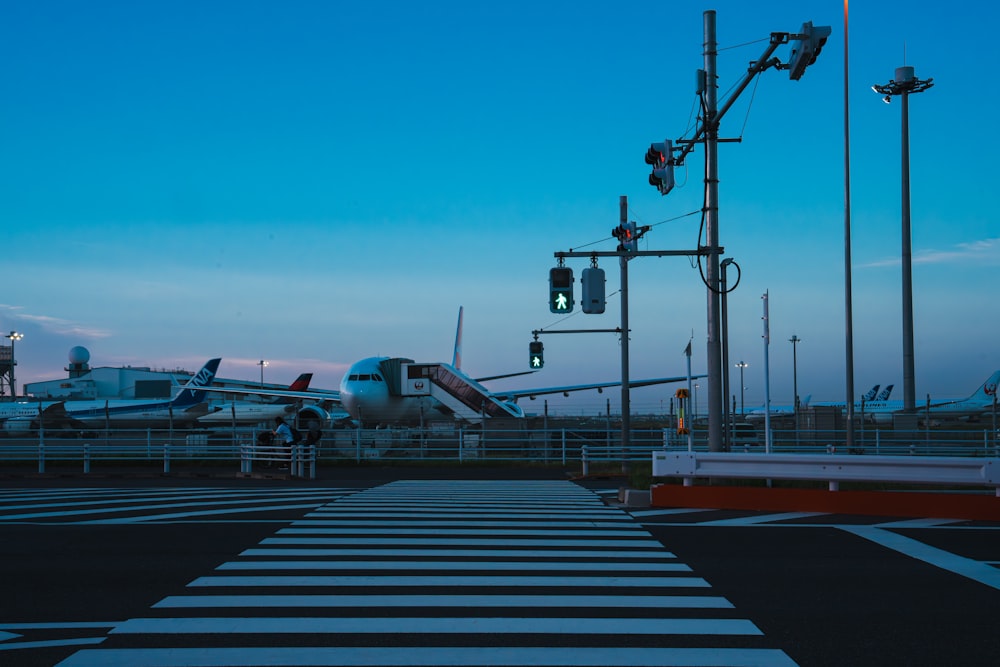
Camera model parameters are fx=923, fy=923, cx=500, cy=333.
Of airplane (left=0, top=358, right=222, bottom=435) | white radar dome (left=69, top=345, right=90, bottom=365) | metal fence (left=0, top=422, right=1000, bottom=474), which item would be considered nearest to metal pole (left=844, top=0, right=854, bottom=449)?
metal fence (left=0, top=422, right=1000, bottom=474)

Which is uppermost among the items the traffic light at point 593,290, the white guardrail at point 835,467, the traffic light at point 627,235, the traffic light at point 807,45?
the traffic light at point 807,45

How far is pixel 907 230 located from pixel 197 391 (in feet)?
152

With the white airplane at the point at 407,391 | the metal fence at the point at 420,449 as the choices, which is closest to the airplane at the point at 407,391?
the white airplane at the point at 407,391

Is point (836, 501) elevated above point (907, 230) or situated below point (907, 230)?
below

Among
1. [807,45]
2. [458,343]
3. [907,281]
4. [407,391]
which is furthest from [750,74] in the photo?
[458,343]

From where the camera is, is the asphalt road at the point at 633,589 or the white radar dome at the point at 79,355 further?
the white radar dome at the point at 79,355

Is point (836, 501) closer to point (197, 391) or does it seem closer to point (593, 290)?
point (593, 290)

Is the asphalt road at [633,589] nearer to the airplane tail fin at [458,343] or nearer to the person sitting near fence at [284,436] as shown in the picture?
the person sitting near fence at [284,436]

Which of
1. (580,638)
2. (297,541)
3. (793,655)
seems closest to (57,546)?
(297,541)

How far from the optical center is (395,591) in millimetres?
6941

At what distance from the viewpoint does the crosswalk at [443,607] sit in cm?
507

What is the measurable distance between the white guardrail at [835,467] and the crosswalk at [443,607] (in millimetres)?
2667

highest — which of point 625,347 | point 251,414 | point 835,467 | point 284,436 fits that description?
point 625,347

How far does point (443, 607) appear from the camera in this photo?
6.34 metres
